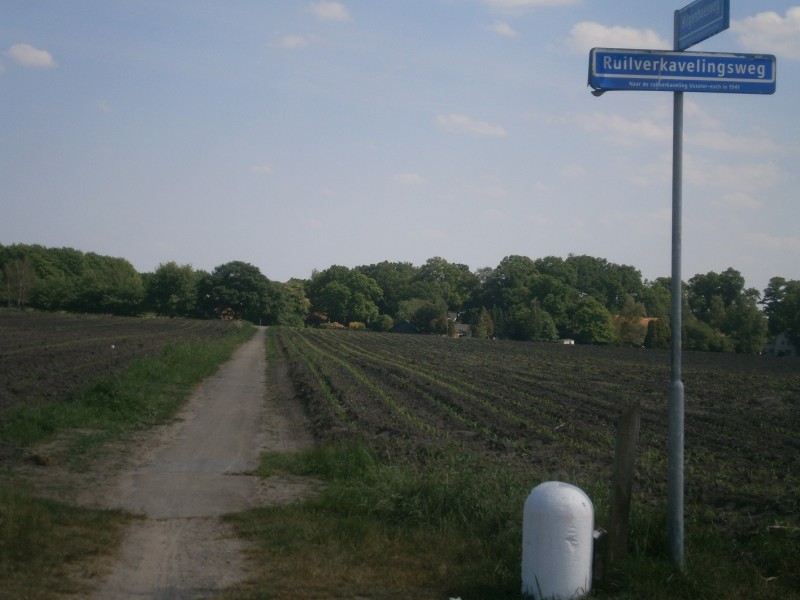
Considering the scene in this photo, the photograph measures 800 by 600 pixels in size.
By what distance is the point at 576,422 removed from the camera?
18.6 m

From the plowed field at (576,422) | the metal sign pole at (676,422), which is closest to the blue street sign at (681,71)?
the metal sign pole at (676,422)

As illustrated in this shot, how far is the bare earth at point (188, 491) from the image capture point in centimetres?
634

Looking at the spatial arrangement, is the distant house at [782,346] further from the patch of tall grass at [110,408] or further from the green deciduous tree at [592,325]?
the patch of tall grass at [110,408]

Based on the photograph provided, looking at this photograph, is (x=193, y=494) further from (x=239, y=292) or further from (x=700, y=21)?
(x=239, y=292)

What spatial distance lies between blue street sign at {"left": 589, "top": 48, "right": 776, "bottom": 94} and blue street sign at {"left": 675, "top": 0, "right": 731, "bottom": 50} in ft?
0.44

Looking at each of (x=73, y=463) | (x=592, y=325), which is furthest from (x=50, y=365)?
(x=592, y=325)

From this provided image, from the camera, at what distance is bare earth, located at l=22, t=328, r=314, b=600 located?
634 cm

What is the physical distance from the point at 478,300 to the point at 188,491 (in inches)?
4901

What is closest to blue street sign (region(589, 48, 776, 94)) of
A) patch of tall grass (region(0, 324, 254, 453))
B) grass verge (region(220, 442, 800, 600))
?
grass verge (region(220, 442, 800, 600))

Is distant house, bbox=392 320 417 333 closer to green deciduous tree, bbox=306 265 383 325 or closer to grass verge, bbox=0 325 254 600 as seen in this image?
green deciduous tree, bbox=306 265 383 325

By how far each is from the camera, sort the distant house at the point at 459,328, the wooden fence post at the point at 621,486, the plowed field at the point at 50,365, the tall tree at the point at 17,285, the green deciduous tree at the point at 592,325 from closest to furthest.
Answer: the wooden fence post at the point at 621,486 < the plowed field at the point at 50,365 < the green deciduous tree at the point at 592,325 < the tall tree at the point at 17,285 < the distant house at the point at 459,328

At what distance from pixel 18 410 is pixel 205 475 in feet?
17.1

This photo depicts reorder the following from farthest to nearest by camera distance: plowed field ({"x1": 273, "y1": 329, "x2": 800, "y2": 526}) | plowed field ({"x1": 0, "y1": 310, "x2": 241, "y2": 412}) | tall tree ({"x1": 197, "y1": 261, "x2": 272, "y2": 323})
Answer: tall tree ({"x1": 197, "y1": 261, "x2": 272, "y2": 323}), plowed field ({"x1": 0, "y1": 310, "x2": 241, "y2": 412}), plowed field ({"x1": 273, "y1": 329, "x2": 800, "y2": 526})

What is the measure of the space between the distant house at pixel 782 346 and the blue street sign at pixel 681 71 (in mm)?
97077
